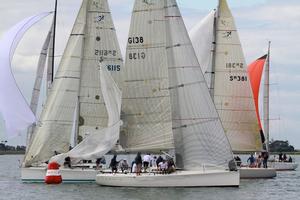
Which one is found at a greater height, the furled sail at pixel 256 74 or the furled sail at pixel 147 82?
the furled sail at pixel 256 74

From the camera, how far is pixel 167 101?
132 ft

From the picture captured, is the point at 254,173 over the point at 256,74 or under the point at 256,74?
under

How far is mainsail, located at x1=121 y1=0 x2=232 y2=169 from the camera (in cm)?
3950

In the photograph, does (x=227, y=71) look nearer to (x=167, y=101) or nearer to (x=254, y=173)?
(x=254, y=173)

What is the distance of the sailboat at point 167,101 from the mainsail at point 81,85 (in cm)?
570

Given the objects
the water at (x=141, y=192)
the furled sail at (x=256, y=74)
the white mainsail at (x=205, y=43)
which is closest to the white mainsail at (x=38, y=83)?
the water at (x=141, y=192)

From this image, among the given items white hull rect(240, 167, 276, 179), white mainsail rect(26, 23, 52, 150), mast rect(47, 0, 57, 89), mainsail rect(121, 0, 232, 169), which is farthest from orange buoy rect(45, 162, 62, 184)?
white hull rect(240, 167, 276, 179)

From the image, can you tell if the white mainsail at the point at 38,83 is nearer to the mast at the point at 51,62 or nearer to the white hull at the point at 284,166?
the mast at the point at 51,62

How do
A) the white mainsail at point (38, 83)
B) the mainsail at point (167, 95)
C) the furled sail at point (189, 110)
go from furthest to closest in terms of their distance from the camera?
1. the white mainsail at point (38, 83)
2. the mainsail at point (167, 95)
3. the furled sail at point (189, 110)

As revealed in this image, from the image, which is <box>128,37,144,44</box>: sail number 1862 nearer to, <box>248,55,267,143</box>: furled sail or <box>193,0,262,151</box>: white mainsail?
<box>193,0,262,151</box>: white mainsail

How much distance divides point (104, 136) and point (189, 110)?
15.8 feet

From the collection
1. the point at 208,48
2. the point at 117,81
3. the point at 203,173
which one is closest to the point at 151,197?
the point at 203,173

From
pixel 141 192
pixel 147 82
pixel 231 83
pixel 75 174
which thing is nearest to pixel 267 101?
pixel 231 83

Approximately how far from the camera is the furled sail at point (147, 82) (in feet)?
132
